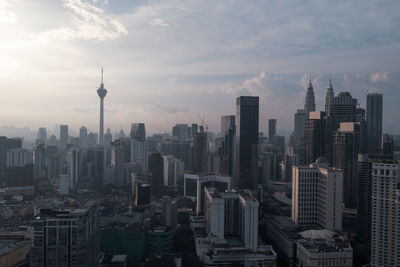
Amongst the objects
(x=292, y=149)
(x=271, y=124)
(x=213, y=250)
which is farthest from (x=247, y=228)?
(x=271, y=124)

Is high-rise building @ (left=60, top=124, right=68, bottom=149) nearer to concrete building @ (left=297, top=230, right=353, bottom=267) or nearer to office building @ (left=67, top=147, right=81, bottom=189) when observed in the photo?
office building @ (left=67, top=147, right=81, bottom=189)

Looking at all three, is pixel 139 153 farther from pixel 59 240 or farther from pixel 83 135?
pixel 59 240

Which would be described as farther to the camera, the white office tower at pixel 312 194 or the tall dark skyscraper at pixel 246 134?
the tall dark skyscraper at pixel 246 134

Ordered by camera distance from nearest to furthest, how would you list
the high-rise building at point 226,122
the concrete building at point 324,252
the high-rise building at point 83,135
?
1. the concrete building at point 324,252
2. the high-rise building at point 226,122
3. the high-rise building at point 83,135

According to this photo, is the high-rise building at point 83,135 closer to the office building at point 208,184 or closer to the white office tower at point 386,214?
the office building at point 208,184

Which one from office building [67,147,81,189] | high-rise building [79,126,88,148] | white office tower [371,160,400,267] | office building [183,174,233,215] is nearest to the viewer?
white office tower [371,160,400,267]

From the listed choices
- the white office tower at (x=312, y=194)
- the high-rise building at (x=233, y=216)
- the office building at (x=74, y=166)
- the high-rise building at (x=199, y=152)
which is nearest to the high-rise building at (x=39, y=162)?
the office building at (x=74, y=166)

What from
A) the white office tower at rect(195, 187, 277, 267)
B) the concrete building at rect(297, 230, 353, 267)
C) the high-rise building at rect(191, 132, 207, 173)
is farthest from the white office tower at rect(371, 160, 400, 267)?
the high-rise building at rect(191, 132, 207, 173)
